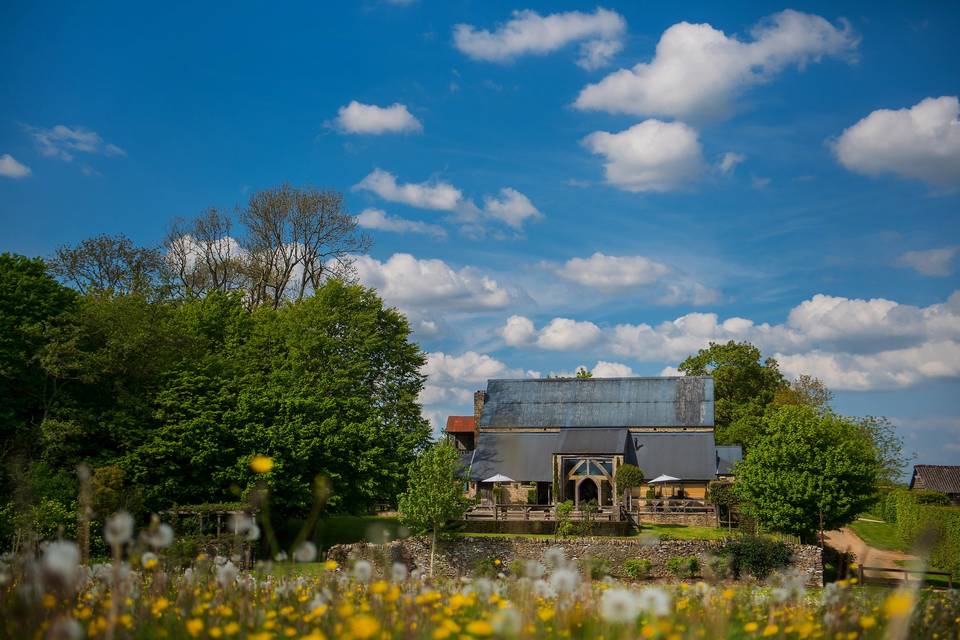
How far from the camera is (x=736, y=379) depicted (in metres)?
61.7

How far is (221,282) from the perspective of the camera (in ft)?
156

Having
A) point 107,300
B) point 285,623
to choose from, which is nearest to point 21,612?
point 285,623

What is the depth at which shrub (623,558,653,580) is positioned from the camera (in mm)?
29578

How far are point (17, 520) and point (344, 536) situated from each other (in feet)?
51.8

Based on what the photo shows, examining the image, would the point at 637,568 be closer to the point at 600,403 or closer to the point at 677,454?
the point at 677,454

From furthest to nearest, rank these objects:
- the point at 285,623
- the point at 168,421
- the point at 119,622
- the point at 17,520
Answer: the point at 168,421 → the point at 17,520 → the point at 285,623 → the point at 119,622

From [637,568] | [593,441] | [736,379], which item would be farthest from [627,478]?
[736,379]

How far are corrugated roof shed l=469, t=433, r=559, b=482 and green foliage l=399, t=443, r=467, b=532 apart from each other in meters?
12.6

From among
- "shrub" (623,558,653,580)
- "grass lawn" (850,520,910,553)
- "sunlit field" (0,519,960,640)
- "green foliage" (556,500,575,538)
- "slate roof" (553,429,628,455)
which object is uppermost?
"slate roof" (553,429,628,455)

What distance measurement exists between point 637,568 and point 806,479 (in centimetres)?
766

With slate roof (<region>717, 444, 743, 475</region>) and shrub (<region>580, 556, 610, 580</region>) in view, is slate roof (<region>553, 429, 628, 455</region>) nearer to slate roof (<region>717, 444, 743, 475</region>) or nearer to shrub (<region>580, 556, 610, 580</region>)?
slate roof (<region>717, 444, 743, 475</region>)

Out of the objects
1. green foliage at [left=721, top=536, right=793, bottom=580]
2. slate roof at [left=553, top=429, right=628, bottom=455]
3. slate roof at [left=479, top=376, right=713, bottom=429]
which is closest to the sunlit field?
green foliage at [left=721, top=536, right=793, bottom=580]

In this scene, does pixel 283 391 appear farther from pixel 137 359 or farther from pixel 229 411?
pixel 137 359

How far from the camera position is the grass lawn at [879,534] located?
4344 centimetres
